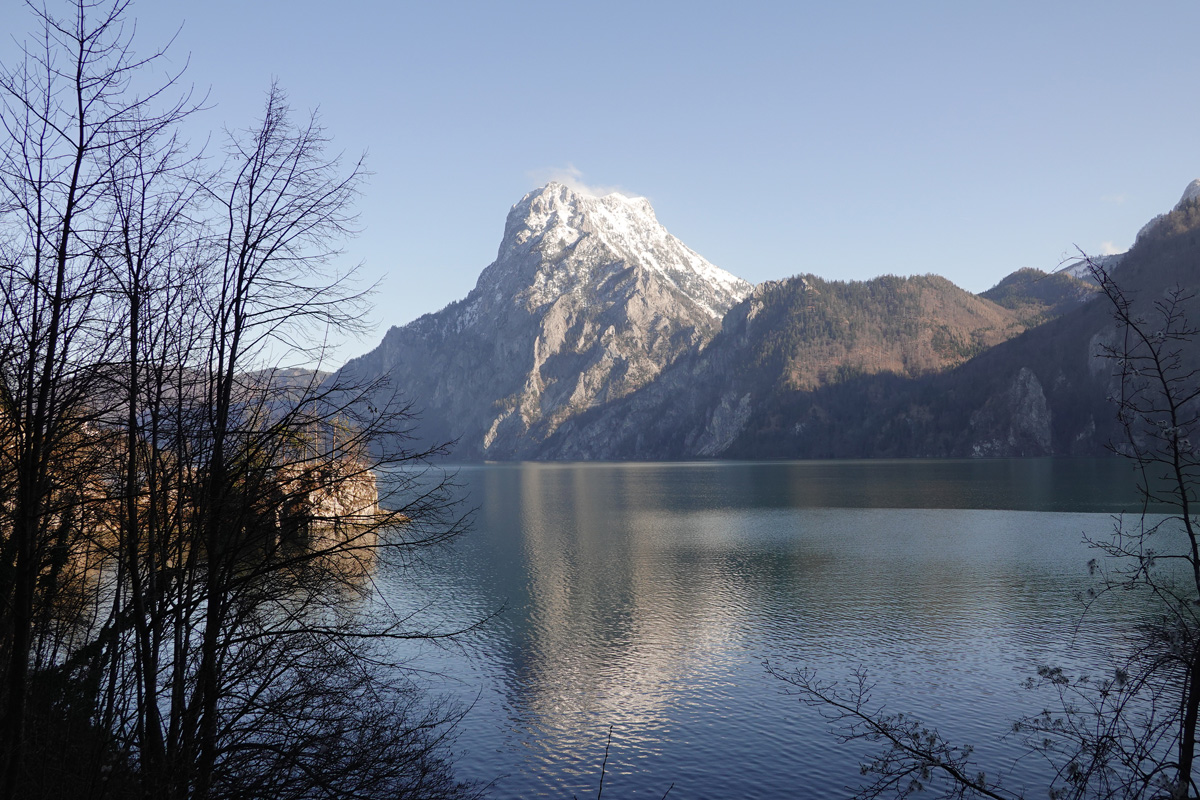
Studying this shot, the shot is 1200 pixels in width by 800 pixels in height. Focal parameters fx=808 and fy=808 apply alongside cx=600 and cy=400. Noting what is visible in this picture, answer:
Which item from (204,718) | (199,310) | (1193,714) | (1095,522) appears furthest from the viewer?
(1095,522)

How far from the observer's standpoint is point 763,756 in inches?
996

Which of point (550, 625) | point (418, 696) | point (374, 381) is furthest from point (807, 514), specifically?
point (374, 381)

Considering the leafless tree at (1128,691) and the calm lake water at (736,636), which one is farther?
the calm lake water at (736,636)

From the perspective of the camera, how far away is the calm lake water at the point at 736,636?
83.8 feet

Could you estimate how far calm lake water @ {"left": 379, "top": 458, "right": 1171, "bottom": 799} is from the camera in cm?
2553

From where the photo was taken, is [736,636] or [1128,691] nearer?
[1128,691]

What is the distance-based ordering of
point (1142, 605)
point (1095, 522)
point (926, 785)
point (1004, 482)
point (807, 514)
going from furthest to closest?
point (1004, 482) < point (807, 514) < point (1095, 522) < point (1142, 605) < point (926, 785)

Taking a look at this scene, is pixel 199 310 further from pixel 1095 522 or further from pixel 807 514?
pixel 807 514

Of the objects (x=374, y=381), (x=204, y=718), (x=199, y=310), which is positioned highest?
(x=199, y=310)

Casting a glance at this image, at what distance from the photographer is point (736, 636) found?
128ft

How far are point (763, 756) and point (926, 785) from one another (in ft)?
15.5

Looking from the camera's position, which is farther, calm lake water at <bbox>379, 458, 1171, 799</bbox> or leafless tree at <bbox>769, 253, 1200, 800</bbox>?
calm lake water at <bbox>379, 458, 1171, 799</bbox>

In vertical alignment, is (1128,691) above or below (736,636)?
above

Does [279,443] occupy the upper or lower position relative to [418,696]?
upper
